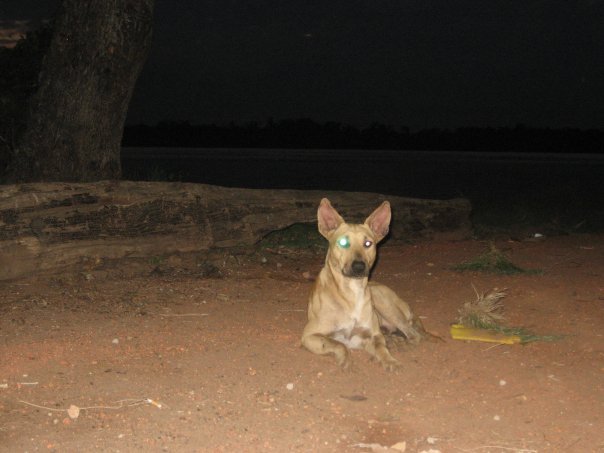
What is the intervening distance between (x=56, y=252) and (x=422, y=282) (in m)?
4.31

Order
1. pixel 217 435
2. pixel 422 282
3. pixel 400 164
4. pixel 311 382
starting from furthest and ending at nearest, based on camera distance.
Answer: pixel 400 164 → pixel 422 282 → pixel 311 382 → pixel 217 435

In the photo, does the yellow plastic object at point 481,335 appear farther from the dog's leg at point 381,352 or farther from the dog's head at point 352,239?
the dog's head at point 352,239

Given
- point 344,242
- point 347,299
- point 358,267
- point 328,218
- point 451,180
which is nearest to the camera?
point 358,267

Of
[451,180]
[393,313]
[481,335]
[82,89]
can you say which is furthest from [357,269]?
[451,180]

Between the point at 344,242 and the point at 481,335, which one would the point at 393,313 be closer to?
the point at 481,335

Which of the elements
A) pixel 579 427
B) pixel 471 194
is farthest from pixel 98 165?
pixel 471 194

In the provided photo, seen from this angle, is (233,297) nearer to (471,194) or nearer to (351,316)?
(351,316)

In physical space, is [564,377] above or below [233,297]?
above

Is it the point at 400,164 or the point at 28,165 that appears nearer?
the point at 28,165

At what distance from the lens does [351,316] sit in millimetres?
5836

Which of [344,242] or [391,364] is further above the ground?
[344,242]

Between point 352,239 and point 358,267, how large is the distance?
29cm

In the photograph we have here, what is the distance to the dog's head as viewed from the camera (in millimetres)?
5539

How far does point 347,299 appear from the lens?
583 centimetres
